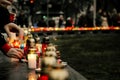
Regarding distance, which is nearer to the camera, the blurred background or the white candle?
the white candle

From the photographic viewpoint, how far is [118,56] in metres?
18.0

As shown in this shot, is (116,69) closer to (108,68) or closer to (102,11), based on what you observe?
(108,68)

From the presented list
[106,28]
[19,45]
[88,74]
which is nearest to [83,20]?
[106,28]

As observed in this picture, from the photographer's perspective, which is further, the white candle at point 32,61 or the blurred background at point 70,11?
the blurred background at point 70,11

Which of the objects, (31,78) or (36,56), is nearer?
(31,78)

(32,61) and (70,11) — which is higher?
(32,61)

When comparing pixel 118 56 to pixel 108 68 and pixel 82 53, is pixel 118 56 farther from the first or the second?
pixel 108 68

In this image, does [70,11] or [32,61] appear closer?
[32,61]

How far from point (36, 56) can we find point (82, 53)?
12.0m

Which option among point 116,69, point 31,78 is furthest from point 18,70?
point 116,69

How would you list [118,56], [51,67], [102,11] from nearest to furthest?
1. [51,67]
2. [118,56]
3. [102,11]

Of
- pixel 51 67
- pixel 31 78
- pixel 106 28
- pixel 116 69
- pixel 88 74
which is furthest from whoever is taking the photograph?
pixel 106 28

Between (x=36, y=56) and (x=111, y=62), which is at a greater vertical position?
(x=36, y=56)

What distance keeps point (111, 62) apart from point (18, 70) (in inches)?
373
